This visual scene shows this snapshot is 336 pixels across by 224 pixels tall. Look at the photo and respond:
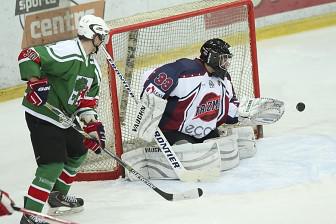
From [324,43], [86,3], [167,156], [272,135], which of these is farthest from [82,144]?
[324,43]

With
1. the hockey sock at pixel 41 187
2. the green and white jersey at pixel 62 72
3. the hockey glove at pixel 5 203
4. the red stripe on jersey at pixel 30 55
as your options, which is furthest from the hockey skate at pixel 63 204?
the hockey glove at pixel 5 203

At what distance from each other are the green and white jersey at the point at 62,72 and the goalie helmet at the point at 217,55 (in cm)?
73

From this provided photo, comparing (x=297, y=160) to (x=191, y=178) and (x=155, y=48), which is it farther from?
(x=155, y=48)

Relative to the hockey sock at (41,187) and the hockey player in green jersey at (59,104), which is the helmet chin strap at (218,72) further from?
the hockey sock at (41,187)

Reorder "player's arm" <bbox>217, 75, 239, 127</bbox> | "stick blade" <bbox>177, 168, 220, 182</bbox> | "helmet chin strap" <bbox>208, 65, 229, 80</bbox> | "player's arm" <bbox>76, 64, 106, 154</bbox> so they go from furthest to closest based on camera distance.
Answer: "player's arm" <bbox>217, 75, 239, 127</bbox>
"helmet chin strap" <bbox>208, 65, 229, 80</bbox>
"stick blade" <bbox>177, 168, 220, 182</bbox>
"player's arm" <bbox>76, 64, 106, 154</bbox>

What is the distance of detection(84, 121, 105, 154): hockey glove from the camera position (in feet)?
12.4

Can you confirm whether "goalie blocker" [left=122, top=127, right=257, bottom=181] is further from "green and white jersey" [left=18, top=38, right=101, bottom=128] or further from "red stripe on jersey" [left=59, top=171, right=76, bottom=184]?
"green and white jersey" [left=18, top=38, right=101, bottom=128]

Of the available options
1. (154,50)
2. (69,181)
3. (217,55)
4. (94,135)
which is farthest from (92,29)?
(154,50)

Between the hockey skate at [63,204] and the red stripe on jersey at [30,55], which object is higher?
the red stripe on jersey at [30,55]

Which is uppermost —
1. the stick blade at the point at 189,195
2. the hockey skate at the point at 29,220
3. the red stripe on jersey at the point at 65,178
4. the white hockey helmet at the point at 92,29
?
the white hockey helmet at the point at 92,29

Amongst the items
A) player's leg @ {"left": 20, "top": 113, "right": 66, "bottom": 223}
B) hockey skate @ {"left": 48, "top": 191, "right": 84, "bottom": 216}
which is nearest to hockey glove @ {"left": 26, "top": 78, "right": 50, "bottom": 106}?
player's leg @ {"left": 20, "top": 113, "right": 66, "bottom": 223}

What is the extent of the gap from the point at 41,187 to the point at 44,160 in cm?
11

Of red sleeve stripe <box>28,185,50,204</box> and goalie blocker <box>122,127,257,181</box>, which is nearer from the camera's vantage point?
red sleeve stripe <box>28,185,50,204</box>

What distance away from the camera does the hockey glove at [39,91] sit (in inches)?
136
